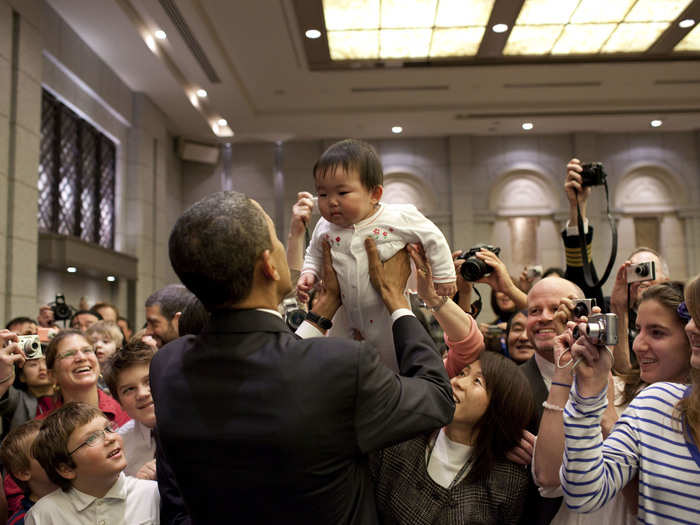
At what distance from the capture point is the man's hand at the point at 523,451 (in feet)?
7.12

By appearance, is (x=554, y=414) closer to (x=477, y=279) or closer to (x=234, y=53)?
(x=477, y=279)

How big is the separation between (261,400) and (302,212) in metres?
1.15

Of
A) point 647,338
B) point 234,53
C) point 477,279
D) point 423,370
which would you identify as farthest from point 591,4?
point 423,370

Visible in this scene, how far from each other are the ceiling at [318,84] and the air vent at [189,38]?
2cm

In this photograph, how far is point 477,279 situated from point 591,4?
8.18 m

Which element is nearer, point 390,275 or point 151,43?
point 390,275

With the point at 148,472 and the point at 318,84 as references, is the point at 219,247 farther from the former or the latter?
the point at 318,84

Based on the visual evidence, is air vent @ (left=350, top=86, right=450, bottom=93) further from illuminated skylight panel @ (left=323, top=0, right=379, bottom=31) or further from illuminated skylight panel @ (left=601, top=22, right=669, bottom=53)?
illuminated skylight panel @ (left=601, top=22, right=669, bottom=53)

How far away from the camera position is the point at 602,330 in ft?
5.54

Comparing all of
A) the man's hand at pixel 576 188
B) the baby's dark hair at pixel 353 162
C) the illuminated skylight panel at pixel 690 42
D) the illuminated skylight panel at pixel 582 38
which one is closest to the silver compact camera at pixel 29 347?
the baby's dark hair at pixel 353 162

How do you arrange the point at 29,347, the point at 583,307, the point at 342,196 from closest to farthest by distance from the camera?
the point at 583,307 < the point at 342,196 < the point at 29,347

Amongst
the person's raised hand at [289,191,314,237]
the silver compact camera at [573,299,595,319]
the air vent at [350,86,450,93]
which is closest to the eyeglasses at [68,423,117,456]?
the person's raised hand at [289,191,314,237]

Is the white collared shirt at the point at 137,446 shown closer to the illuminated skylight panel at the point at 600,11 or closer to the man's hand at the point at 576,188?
the man's hand at the point at 576,188

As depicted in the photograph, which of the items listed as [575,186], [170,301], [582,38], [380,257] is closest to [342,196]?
[380,257]
